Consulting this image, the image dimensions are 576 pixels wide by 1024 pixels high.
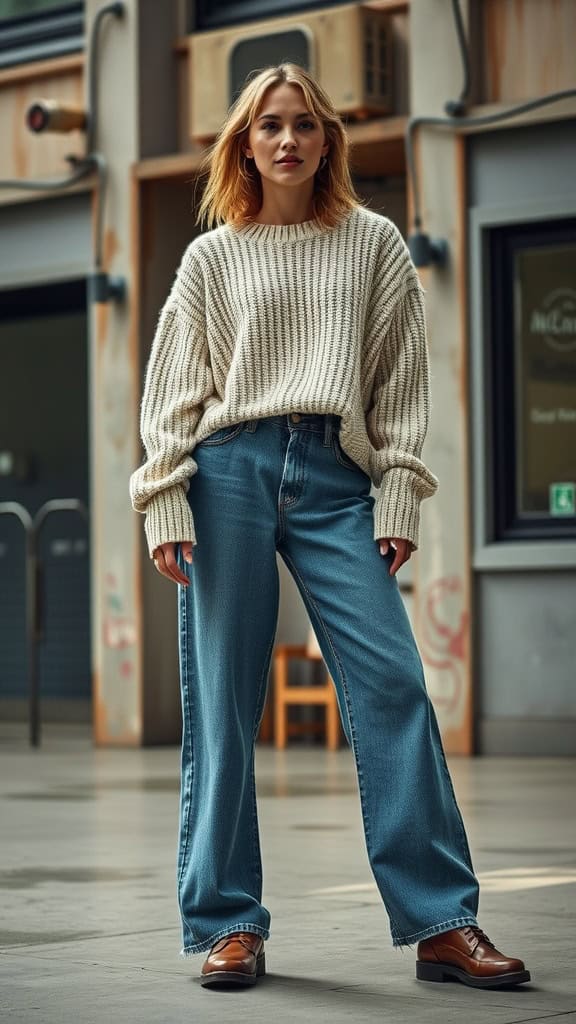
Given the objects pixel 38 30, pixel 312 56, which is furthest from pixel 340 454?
pixel 38 30

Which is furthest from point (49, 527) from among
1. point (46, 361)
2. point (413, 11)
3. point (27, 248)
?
point (413, 11)

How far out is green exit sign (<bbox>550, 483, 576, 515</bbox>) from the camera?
1116 centimetres

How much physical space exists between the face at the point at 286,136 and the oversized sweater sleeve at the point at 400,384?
262 millimetres

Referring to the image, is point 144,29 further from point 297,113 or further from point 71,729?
point 297,113

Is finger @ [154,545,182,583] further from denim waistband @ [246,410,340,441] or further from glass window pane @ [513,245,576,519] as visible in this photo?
glass window pane @ [513,245,576,519]

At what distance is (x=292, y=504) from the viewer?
4242 mm

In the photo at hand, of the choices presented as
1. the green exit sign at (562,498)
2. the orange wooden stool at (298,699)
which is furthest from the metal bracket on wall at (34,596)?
the green exit sign at (562,498)

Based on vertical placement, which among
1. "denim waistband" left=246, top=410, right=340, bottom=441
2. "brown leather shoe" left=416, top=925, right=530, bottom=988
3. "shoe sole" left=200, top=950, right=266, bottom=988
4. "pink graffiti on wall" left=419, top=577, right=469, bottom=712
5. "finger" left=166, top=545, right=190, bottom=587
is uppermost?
"denim waistband" left=246, top=410, right=340, bottom=441

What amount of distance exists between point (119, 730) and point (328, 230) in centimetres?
874

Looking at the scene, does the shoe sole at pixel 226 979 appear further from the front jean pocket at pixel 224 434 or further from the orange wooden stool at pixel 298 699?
the orange wooden stool at pixel 298 699

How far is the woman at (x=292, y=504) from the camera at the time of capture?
162 inches

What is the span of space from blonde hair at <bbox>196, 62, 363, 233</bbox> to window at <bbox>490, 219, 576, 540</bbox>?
22.5 ft

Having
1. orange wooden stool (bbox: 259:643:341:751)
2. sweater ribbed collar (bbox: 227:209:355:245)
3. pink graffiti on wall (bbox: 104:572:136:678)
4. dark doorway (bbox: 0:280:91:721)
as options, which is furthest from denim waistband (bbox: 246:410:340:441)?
dark doorway (bbox: 0:280:91:721)

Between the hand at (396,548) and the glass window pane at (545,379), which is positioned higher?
the glass window pane at (545,379)
